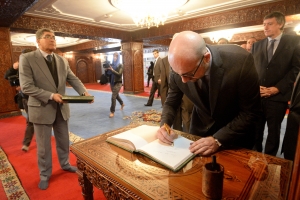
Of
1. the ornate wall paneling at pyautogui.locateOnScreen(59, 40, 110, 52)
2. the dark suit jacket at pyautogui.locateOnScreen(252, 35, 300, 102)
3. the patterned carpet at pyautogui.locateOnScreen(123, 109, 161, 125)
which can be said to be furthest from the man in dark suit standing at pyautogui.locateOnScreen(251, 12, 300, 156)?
the ornate wall paneling at pyautogui.locateOnScreen(59, 40, 110, 52)

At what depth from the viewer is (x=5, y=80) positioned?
5.00 meters

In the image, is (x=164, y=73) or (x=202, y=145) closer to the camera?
(x=202, y=145)

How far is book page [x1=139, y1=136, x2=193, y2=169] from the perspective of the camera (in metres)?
0.90

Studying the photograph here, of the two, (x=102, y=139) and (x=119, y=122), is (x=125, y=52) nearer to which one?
(x=119, y=122)

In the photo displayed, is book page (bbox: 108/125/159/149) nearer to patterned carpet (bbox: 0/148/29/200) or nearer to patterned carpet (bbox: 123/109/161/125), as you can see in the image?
patterned carpet (bbox: 0/148/29/200)

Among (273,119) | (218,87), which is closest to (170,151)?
(218,87)

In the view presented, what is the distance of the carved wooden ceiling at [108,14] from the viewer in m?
4.36

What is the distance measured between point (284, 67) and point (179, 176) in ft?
6.22

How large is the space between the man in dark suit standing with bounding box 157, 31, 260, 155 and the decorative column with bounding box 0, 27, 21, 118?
17.9ft

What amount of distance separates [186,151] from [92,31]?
6598mm

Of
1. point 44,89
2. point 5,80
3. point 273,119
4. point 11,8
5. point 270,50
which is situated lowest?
point 273,119

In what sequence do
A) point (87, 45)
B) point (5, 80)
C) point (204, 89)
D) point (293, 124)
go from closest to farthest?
point (204, 89), point (293, 124), point (5, 80), point (87, 45)

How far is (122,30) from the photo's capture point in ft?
25.0

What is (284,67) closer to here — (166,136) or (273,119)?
(273,119)
